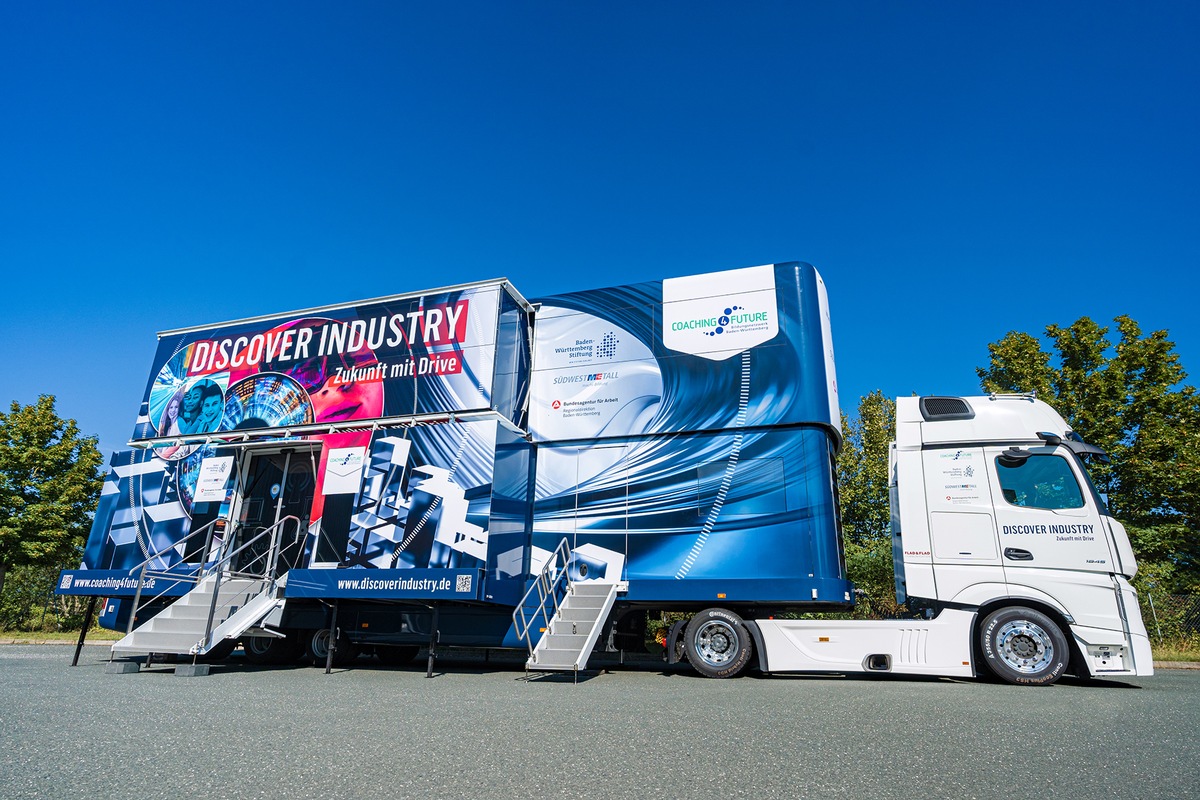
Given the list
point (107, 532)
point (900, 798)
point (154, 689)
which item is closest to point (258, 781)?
point (900, 798)

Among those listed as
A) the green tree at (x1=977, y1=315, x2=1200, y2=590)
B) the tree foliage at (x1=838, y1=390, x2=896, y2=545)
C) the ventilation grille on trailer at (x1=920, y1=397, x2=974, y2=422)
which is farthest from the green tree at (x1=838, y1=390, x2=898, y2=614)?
the ventilation grille on trailer at (x1=920, y1=397, x2=974, y2=422)

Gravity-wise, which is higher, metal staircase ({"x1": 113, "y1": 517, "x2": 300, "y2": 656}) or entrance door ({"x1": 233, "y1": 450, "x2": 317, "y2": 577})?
entrance door ({"x1": 233, "y1": 450, "x2": 317, "y2": 577})

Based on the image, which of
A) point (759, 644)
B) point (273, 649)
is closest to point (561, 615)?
point (759, 644)

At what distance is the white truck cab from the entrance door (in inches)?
292

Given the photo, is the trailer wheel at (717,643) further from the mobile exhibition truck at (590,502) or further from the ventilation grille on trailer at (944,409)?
the ventilation grille on trailer at (944,409)

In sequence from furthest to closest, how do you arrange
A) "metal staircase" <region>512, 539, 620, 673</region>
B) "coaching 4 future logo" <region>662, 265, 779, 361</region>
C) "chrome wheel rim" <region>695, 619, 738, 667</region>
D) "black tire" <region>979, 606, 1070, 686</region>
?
"coaching 4 future logo" <region>662, 265, 779, 361</region> → "chrome wheel rim" <region>695, 619, 738, 667</region> → "metal staircase" <region>512, 539, 620, 673</region> → "black tire" <region>979, 606, 1070, 686</region>

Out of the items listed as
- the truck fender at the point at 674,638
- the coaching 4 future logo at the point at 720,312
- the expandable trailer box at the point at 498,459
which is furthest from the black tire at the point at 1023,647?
the coaching 4 future logo at the point at 720,312

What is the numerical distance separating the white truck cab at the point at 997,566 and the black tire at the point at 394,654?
6.02 m

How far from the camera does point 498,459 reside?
361 inches

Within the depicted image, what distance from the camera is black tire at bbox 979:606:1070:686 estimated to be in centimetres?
751

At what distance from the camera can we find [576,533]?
370 inches

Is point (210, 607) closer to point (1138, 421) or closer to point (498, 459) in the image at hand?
point (498, 459)

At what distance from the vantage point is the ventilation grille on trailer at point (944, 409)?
28.5 feet

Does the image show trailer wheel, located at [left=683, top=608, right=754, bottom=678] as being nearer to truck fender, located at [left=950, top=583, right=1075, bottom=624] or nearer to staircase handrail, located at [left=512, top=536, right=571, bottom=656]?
staircase handrail, located at [left=512, top=536, right=571, bottom=656]
